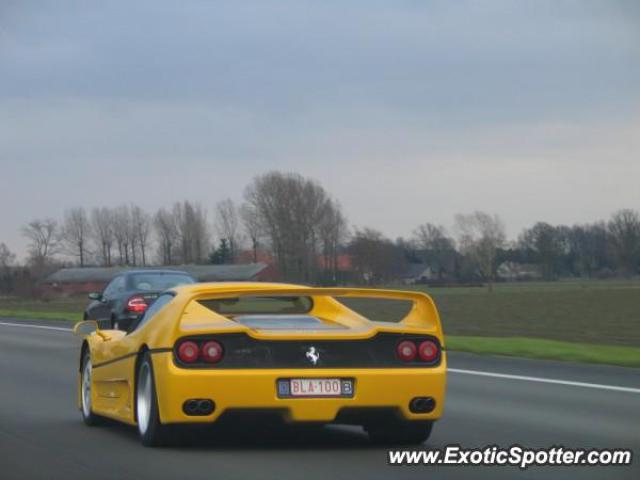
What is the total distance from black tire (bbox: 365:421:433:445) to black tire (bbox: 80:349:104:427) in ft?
8.92

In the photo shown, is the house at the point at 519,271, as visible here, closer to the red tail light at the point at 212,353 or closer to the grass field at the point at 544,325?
the grass field at the point at 544,325

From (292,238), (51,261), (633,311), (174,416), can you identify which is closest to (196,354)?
(174,416)

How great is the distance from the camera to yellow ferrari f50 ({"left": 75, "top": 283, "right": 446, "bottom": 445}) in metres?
8.34

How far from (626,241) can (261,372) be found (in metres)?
133

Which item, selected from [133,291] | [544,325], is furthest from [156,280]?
[544,325]

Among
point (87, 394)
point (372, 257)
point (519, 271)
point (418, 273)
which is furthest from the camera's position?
point (519, 271)

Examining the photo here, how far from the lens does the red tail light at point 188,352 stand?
8438 millimetres

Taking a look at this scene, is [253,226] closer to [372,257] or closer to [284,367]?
[372,257]

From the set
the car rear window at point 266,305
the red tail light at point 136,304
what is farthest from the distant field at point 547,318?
the car rear window at point 266,305

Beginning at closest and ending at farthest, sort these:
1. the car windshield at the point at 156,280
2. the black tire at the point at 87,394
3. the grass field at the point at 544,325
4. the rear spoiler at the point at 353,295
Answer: the rear spoiler at the point at 353,295 → the black tire at the point at 87,394 → the grass field at the point at 544,325 → the car windshield at the point at 156,280

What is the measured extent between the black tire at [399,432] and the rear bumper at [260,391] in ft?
1.70

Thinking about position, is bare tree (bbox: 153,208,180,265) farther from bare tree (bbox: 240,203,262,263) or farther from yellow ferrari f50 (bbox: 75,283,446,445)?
yellow ferrari f50 (bbox: 75,283,446,445)

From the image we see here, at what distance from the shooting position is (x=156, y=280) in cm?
2362

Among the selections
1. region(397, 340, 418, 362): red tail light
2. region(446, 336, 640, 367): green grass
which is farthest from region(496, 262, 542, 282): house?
region(397, 340, 418, 362): red tail light
